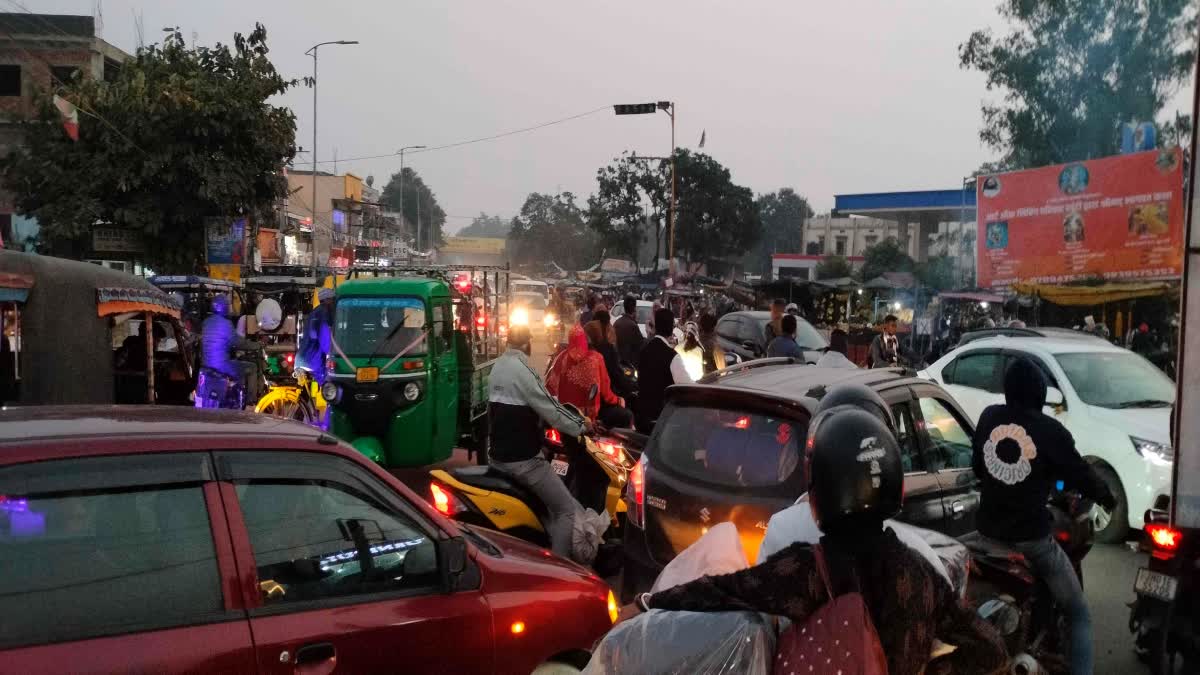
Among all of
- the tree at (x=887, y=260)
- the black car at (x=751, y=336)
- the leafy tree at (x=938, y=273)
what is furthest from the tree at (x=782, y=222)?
the black car at (x=751, y=336)

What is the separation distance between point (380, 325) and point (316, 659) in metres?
7.77

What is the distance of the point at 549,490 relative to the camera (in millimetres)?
5891

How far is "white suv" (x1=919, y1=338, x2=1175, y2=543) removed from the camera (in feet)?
25.2

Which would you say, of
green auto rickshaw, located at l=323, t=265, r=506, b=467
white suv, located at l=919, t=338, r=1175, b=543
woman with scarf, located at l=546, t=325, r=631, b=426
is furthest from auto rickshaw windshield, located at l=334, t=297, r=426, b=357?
white suv, located at l=919, t=338, r=1175, b=543

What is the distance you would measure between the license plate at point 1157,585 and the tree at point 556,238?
84.8 metres

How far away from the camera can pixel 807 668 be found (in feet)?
6.78

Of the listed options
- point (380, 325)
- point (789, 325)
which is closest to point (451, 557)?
point (380, 325)

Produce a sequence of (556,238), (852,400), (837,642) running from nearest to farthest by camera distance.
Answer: (837,642), (852,400), (556,238)

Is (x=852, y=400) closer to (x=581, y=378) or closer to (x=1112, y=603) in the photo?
(x=1112, y=603)

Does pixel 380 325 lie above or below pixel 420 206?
below

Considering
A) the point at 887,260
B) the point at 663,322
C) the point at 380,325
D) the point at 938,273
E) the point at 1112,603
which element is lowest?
the point at 1112,603

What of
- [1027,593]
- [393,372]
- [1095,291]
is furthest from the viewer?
[1095,291]

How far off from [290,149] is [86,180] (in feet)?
14.6

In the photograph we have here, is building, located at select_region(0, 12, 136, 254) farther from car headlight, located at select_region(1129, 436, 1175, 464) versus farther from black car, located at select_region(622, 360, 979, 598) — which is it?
car headlight, located at select_region(1129, 436, 1175, 464)
